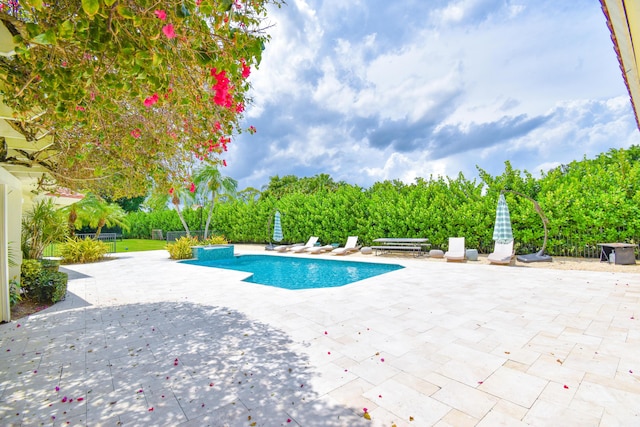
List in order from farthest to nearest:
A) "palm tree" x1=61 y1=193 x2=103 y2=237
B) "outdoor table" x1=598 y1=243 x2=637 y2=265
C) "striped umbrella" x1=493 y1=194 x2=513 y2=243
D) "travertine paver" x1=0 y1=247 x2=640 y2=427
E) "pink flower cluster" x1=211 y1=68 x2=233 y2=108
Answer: "palm tree" x1=61 y1=193 x2=103 y2=237, "striped umbrella" x1=493 y1=194 x2=513 y2=243, "outdoor table" x1=598 y1=243 x2=637 y2=265, "pink flower cluster" x1=211 y1=68 x2=233 y2=108, "travertine paver" x1=0 y1=247 x2=640 y2=427

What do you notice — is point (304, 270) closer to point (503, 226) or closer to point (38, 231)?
point (503, 226)

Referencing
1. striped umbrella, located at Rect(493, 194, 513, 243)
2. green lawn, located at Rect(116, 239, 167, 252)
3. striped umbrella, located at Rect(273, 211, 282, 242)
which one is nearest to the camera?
striped umbrella, located at Rect(493, 194, 513, 243)

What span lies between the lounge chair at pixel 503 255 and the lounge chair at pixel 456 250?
1.24m

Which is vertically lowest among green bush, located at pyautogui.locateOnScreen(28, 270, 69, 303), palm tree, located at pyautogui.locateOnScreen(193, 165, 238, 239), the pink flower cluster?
green bush, located at pyautogui.locateOnScreen(28, 270, 69, 303)

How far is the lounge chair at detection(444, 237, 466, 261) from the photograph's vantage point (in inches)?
525

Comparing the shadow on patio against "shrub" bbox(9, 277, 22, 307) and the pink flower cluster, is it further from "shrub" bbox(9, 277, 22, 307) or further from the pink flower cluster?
the pink flower cluster

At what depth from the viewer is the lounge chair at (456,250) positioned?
13.3 m

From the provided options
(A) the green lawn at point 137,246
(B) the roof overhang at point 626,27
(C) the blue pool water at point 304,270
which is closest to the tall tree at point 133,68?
(B) the roof overhang at point 626,27

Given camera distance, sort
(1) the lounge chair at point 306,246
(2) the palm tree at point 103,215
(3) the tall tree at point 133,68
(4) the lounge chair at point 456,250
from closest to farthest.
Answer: (3) the tall tree at point 133,68 → (4) the lounge chair at point 456,250 → (1) the lounge chair at point 306,246 → (2) the palm tree at point 103,215

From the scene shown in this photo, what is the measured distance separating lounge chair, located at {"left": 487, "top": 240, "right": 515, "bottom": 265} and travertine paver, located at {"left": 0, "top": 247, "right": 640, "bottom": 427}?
4065mm

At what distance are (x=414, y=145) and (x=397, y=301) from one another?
136ft

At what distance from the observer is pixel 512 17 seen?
9.95 meters

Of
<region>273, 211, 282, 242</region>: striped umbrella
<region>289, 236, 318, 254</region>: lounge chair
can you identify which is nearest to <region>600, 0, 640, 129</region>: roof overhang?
<region>289, 236, 318, 254</region>: lounge chair

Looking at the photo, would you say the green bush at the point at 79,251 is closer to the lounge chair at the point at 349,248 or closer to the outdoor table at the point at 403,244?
the lounge chair at the point at 349,248
